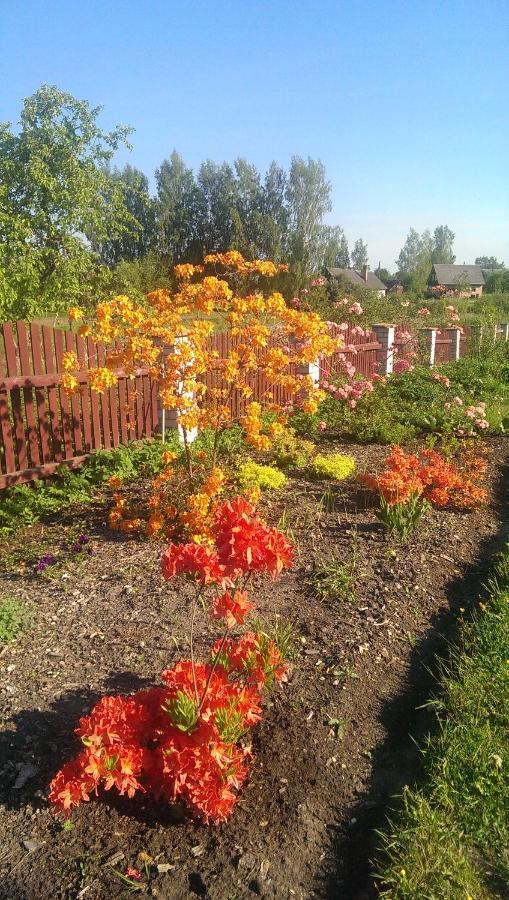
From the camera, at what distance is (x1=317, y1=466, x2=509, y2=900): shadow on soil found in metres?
2.08

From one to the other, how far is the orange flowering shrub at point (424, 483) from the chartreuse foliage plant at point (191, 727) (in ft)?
8.76

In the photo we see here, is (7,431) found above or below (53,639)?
above

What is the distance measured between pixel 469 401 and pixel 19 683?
8086mm

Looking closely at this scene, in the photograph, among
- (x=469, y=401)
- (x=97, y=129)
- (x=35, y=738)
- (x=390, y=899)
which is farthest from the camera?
(x=97, y=129)

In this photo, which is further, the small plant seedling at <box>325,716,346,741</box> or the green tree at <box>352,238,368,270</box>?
the green tree at <box>352,238,368,270</box>

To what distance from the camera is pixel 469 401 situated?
9.49 m

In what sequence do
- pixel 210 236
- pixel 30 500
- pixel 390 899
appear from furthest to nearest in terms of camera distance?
pixel 210 236
pixel 30 500
pixel 390 899

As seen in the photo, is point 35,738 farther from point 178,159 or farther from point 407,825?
point 178,159

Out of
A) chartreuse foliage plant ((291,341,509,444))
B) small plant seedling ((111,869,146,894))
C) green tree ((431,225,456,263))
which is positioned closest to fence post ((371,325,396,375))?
chartreuse foliage plant ((291,341,509,444))

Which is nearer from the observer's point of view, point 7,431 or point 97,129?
point 7,431

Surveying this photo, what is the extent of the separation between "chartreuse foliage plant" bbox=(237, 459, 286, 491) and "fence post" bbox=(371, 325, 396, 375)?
677cm

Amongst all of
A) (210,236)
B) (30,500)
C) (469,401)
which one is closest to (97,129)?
(469,401)

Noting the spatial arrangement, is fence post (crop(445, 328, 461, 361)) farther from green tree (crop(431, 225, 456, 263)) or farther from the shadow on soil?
green tree (crop(431, 225, 456, 263))

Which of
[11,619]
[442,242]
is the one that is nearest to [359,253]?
[442,242]
